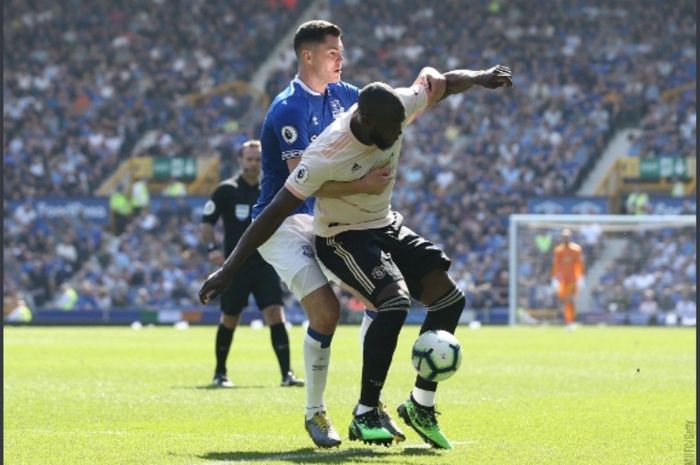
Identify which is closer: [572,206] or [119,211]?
[572,206]

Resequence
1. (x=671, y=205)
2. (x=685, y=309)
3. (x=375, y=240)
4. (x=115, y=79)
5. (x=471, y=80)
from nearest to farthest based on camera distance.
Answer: (x=375, y=240) < (x=471, y=80) < (x=685, y=309) < (x=671, y=205) < (x=115, y=79)

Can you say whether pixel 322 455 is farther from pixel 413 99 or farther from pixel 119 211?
pixel 119 211

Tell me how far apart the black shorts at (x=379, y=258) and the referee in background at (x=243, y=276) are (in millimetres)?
5505

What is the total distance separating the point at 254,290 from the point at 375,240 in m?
6.21

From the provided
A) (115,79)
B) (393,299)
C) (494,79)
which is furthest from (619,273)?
(393,299)

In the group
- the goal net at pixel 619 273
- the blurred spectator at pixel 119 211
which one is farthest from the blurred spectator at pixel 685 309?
the blurred spectator at pixel 119 211

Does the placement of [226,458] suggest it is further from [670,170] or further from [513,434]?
[670,170]

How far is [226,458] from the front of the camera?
7.35 m

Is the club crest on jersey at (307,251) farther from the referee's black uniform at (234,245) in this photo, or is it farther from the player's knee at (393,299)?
the referee's black uniform at (234,245)

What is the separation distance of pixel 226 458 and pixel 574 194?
31.4m

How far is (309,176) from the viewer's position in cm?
758

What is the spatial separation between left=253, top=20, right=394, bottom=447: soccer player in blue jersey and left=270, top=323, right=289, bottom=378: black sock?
5039mm

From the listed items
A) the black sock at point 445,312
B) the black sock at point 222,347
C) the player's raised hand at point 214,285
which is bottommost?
the black sock at point 222,347

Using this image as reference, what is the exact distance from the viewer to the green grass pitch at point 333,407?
7625 mm
